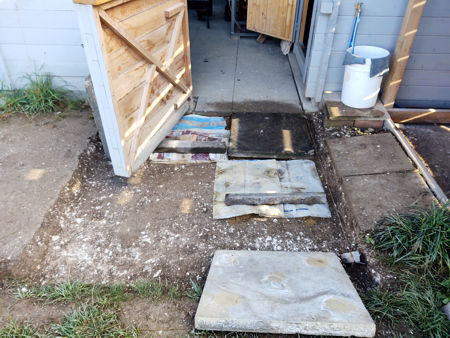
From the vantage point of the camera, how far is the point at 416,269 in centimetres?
233

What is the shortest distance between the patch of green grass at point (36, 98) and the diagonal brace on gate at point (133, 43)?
152 centimetres

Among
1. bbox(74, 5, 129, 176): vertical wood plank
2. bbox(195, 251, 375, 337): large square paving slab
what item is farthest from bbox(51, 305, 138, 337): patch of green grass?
bbox(74, 5, 129, 176): vertical wood plank

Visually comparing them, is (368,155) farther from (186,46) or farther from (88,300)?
(88,300)

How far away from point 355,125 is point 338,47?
0.92 m

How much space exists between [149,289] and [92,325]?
419mm

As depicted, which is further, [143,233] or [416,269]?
[143,233]

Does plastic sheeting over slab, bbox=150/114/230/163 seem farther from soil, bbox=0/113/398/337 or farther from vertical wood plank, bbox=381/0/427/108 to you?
vertical wood plank, bbox=381/0/427/108

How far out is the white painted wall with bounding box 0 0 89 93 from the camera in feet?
12.7

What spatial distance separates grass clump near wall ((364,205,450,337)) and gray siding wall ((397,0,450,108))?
226 cm

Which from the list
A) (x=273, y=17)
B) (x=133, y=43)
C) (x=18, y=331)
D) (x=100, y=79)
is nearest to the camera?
(x=18, y=331)

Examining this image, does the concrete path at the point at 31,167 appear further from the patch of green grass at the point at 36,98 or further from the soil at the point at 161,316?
the soil at the point at 161,316

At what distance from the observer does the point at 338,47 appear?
12.5ft

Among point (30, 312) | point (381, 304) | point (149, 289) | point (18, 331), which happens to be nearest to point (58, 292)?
point (30, 312)

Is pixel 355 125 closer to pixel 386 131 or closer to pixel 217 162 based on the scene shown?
pixel 386 131
